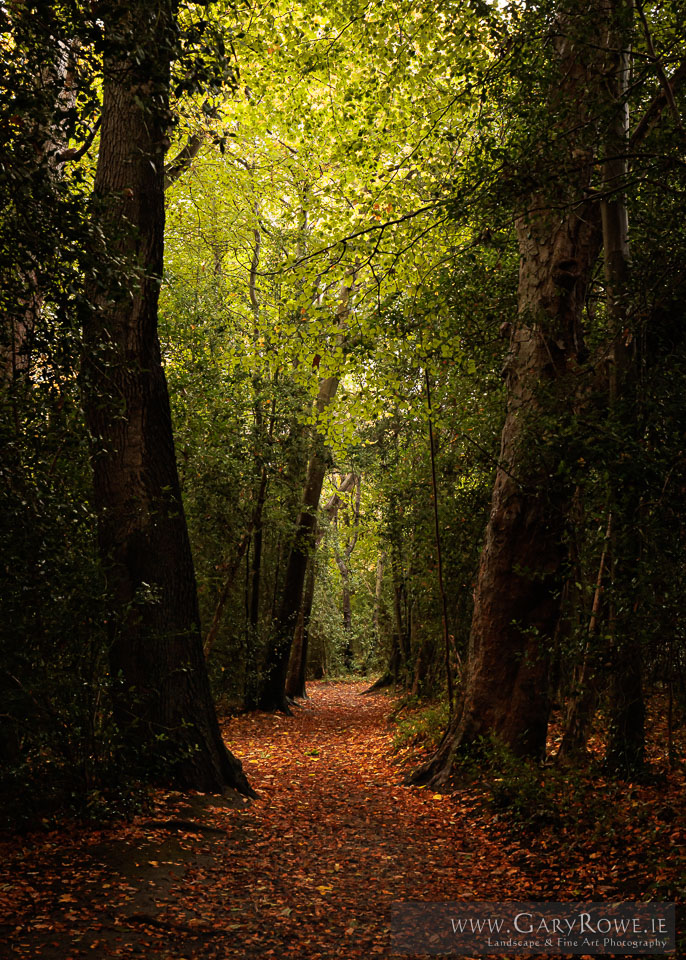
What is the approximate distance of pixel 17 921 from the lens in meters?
3.69

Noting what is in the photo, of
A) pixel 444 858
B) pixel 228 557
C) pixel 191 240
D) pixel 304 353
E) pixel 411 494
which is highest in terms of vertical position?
pixel 191 240

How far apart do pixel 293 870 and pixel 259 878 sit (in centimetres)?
38

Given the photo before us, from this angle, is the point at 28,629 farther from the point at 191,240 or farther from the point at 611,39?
the point at 191,240

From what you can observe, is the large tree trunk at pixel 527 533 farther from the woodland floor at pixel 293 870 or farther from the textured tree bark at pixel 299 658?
the textured tree bark at pixel 299 658

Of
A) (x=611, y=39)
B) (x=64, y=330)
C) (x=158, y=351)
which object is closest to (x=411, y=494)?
(x=158, y=351)

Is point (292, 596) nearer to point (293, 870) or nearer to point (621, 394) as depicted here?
point (293, 870)

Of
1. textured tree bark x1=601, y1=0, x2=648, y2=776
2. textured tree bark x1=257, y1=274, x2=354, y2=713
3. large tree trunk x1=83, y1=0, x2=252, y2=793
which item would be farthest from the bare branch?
textured tree bark x1=601, y1=0, x2=648, y2=776

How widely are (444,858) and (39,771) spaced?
3316 mm

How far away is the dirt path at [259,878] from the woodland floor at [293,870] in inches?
0.5

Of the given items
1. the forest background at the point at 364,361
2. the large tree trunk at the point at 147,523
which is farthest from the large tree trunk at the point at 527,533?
the large tree trunk at the point at 147,523

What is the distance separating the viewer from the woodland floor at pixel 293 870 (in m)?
3.90

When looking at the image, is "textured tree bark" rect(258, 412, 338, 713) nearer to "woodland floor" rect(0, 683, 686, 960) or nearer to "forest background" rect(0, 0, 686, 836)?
"forest background" rect(0, 0, 686, 836)

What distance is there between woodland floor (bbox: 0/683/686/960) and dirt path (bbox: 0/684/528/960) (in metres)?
0.01

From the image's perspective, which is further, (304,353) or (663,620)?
(304,353)
